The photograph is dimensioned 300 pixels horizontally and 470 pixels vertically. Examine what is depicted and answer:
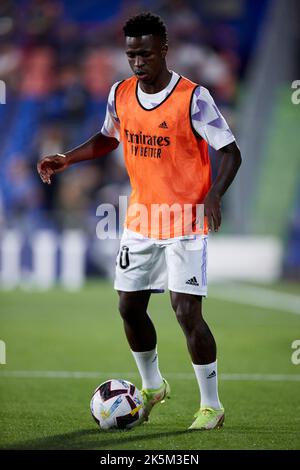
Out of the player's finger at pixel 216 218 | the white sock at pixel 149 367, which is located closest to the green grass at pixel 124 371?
the white sock at pixel 149 367

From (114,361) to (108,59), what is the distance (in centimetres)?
1506

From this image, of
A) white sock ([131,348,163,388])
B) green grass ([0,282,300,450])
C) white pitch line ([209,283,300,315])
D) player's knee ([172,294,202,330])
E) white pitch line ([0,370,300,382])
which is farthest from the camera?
white pitch line ([209,283,300,315])

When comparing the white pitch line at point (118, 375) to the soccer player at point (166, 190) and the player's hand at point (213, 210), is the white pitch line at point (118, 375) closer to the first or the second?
the soccer player at point (166, 190)

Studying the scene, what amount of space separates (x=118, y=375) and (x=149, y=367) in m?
2.16

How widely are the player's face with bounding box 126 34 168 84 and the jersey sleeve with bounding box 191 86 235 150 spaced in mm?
292

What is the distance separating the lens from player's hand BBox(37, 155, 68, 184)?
6.58 m

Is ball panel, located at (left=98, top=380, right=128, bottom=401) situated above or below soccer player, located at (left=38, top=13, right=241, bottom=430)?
below

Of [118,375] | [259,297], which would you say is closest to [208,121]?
[118,375]

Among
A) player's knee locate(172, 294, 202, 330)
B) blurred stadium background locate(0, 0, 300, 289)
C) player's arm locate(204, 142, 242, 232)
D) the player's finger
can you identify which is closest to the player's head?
player's arm locate(204, 142, 242, 232)

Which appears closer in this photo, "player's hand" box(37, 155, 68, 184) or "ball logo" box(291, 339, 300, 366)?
"player's hand" box(37, 155, 68, 184)

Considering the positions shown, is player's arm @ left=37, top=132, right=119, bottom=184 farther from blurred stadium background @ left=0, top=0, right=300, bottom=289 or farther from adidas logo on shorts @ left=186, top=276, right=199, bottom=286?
blurred stadium background @ left=0, top=0, right=300, bottom=289

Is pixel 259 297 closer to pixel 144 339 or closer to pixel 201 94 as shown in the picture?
pixel 144 339
